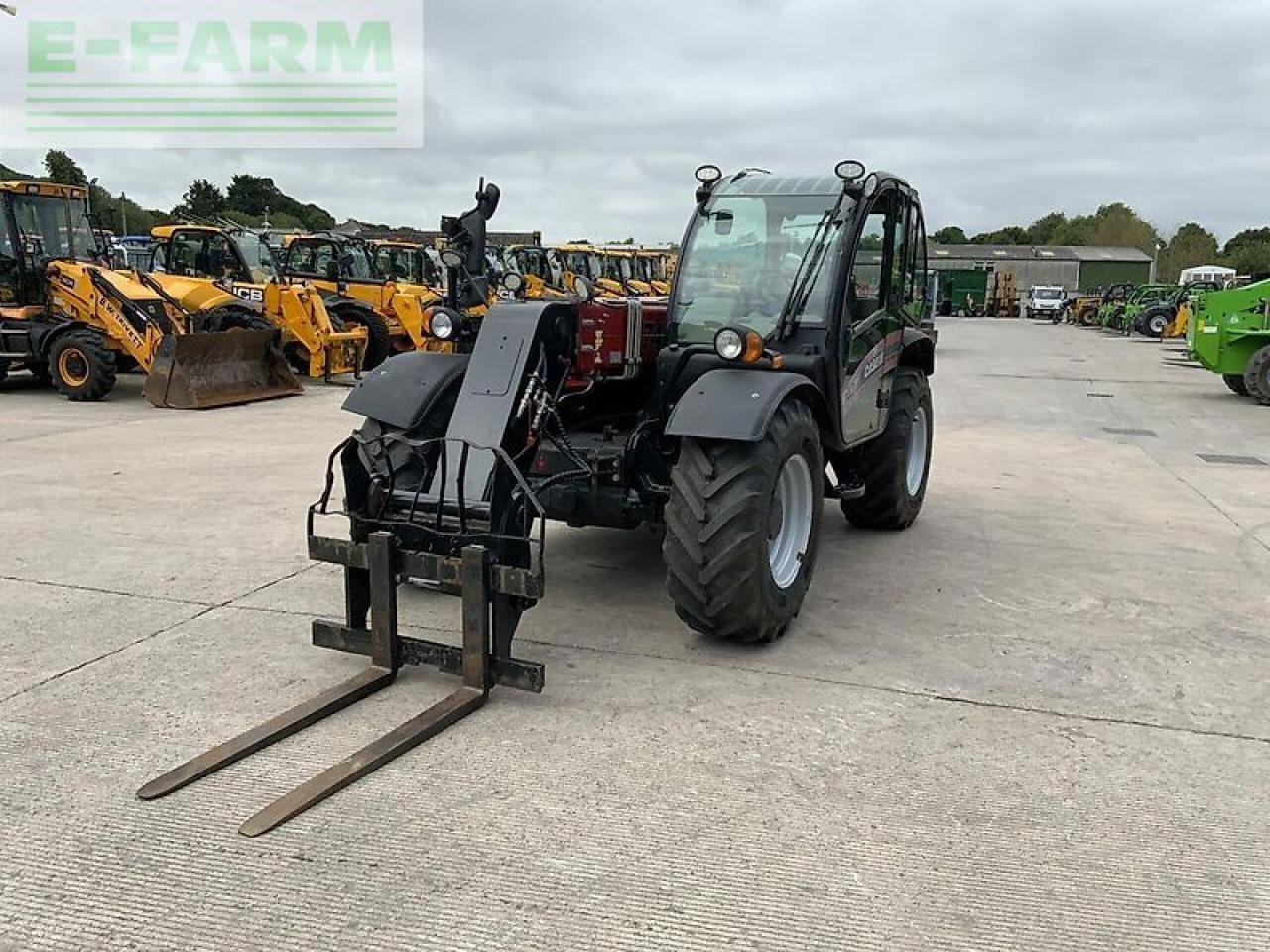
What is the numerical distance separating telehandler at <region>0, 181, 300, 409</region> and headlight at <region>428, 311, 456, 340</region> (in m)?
8.56

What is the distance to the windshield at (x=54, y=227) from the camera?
13.6 meters

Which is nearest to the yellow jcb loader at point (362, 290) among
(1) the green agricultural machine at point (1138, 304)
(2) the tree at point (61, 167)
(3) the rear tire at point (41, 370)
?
(3) the rear tire at point (41, 370)

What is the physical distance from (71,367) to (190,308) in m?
1.76

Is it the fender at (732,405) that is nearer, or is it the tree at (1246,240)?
the fender at (732,405)

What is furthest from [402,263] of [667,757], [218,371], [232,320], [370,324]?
[667,757]

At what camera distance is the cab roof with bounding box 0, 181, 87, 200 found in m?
13.4

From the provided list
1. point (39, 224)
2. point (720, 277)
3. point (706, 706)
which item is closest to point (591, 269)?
point (39, 224)

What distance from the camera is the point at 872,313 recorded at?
5.71m

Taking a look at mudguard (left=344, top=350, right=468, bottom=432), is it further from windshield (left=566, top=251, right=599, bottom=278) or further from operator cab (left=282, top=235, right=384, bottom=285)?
windshield (left=566, top=251, right=599, bottom=278)

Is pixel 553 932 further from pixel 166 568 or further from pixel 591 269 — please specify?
pixel 591 269

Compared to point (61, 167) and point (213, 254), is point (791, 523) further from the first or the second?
point (61, 167)

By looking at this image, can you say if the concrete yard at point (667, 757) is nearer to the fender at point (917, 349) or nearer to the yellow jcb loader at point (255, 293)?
the fender at point (917, 349)

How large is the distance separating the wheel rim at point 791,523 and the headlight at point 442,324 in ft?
5.87

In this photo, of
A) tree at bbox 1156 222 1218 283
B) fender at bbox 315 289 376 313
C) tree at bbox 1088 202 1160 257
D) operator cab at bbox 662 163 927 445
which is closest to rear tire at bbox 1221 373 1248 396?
operator cab at bbox 662 163 927 445
